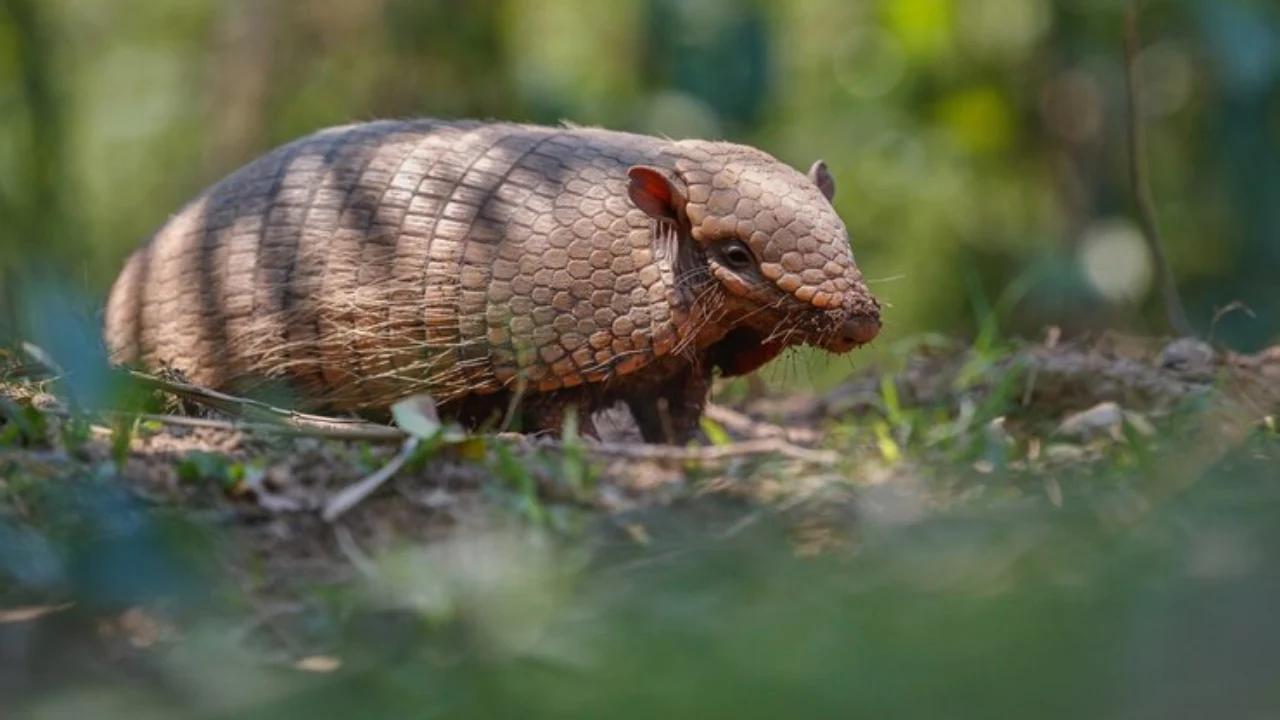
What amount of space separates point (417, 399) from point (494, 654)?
1.55 meters

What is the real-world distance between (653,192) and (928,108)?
913 centimetres

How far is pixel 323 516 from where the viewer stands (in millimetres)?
3697

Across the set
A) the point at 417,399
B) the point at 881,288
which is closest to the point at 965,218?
the point at 881,288

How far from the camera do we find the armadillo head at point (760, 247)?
5.04 meters

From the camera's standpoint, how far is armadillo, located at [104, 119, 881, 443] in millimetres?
5176

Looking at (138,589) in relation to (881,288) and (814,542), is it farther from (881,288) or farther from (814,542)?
(881,288)

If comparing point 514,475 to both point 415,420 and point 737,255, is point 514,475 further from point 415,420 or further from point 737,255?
point 737,255

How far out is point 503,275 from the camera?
5395 mm

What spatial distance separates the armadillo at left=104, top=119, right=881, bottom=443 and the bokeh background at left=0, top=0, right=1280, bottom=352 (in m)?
5.71

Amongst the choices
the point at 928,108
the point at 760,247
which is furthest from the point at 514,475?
the point at 928,108

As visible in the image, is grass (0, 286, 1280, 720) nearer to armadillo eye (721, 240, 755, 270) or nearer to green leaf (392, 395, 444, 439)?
green leaf (392, 395, 444, 439)

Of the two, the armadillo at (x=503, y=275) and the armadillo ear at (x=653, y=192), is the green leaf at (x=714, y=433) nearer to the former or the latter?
the armadillo at (x=503, y=275)

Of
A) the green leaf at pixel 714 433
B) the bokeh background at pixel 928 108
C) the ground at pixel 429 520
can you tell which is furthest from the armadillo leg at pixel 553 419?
the bokeh background at pixel 928 108

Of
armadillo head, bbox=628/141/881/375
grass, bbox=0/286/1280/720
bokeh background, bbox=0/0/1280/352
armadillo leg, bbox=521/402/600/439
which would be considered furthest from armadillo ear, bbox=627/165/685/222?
bokeh background, bbox=0/0/1280/352
